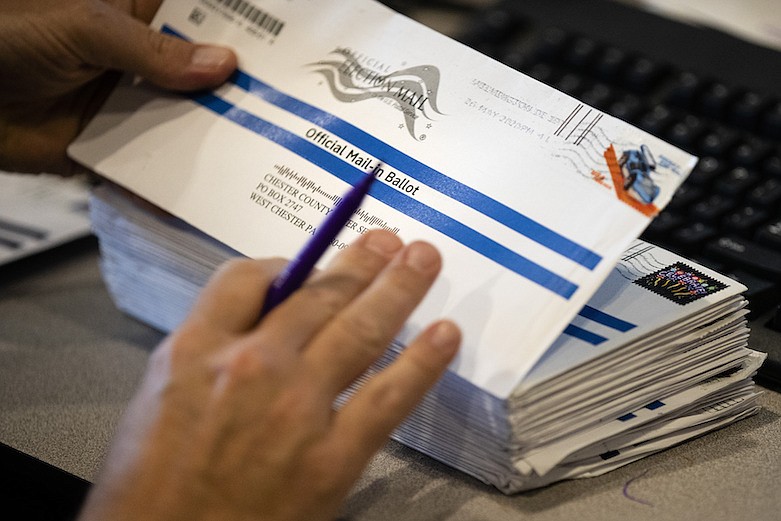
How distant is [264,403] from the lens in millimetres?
375

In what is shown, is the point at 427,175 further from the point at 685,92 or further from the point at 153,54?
the point at 685,92

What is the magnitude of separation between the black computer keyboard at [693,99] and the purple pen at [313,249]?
266 mm

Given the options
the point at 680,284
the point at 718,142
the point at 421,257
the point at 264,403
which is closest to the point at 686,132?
the point at 718,142

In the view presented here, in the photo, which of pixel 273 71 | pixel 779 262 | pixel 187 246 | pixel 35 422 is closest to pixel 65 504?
pixel 35 422

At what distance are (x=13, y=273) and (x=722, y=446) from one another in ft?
1.70

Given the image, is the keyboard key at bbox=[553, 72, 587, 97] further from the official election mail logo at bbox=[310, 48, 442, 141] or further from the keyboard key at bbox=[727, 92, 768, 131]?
the official election mail logo at bbox=[310, 48, 442, 141]

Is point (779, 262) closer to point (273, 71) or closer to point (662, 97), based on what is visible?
point (662, 97)

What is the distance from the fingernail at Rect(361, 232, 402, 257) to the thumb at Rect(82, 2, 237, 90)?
Result: 198 millimetres

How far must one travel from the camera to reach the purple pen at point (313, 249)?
1.32 ft

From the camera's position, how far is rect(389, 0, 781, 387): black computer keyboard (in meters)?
0.58

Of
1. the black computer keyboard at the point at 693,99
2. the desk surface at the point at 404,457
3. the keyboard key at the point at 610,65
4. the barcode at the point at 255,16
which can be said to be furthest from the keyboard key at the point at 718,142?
the barcode at the point at 255,16

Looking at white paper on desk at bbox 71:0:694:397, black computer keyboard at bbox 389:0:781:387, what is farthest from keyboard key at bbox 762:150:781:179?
white paper on desk at bbox 71:0:694:397

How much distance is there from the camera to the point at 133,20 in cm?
61

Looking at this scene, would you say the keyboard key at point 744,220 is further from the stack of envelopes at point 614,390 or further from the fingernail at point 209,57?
the fingernail at point 209,57
